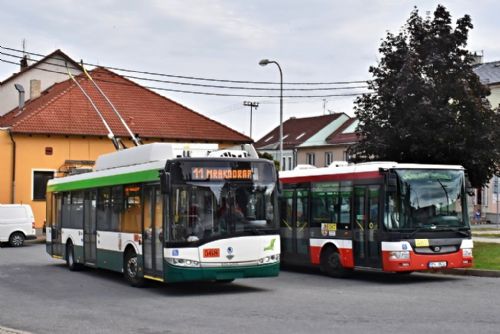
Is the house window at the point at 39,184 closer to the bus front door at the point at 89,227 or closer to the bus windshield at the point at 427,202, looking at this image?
the bus front door at the point at 89,227

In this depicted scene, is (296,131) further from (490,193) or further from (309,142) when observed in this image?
(490,193)

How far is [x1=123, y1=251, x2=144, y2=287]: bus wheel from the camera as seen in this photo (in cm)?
1711

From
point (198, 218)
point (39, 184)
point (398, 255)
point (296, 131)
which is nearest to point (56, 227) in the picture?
point (198, 218)

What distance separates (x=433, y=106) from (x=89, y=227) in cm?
1026

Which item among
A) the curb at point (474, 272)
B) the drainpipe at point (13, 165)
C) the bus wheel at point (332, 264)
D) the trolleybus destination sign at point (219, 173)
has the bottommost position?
the curb at point (474, 272)

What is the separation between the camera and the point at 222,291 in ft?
53.9

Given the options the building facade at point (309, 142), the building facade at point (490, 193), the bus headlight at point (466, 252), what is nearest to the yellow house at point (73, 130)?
the building facade at point (490, 193)

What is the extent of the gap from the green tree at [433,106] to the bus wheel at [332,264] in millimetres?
5412

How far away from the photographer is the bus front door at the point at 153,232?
15.7m

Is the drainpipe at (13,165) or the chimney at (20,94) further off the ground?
the chimney at (20,94)

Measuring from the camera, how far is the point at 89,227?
20.8m

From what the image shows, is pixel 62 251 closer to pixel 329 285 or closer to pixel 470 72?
pixel 329 285

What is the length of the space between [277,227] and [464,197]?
16.6 ft

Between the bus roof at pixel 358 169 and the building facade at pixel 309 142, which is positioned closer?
the bus roof at pixel 358 169
